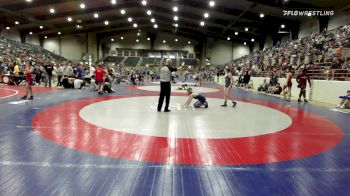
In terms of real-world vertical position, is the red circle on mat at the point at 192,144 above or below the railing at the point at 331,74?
below

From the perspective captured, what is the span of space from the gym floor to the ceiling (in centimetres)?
1875

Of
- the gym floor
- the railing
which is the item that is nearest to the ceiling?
the railing

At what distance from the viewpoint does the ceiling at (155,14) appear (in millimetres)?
25545

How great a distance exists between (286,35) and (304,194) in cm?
3572

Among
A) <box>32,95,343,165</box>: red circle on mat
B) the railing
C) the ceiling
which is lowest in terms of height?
<box>32,95,343,165</box>: red circle on mat

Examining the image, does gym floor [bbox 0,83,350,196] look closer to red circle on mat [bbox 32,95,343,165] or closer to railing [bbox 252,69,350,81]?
red circle on mat [bbox 32,95,343,165]

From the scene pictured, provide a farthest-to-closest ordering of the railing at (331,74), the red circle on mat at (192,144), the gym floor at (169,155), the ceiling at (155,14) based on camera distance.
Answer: the ceiling at (155,14), the railing at (331,74), the red circle on mat at (192,144), the gym floor at (169,155)

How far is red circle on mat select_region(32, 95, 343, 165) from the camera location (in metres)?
3.87

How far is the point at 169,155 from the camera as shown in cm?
394

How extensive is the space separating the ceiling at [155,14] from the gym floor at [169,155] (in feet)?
61.5

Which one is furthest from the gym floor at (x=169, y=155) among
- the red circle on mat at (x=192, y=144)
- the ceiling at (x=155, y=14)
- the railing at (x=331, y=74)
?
the ceiling at (x=155, y=14)

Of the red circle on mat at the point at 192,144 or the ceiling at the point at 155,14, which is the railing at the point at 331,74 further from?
the ceiling at the point at 155,14

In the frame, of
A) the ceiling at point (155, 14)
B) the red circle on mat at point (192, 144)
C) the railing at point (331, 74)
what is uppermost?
the ceiling at point (155, 14)

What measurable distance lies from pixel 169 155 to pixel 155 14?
35.9 meters
